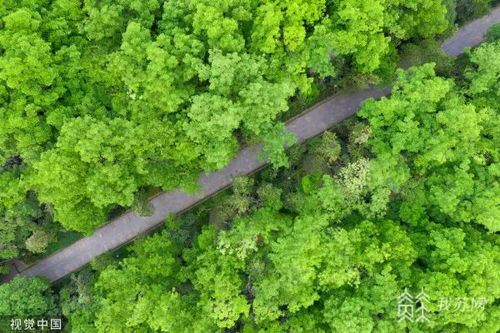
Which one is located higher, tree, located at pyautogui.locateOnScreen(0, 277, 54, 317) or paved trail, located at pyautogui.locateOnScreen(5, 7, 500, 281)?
paved trail, located at pyautogui.locateOnScreen(5, 7, 500, 281)

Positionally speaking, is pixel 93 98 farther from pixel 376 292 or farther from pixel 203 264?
pixel 376 292

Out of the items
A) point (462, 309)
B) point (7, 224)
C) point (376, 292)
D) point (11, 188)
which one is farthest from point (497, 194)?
point (7, 224)

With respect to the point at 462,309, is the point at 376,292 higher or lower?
higher

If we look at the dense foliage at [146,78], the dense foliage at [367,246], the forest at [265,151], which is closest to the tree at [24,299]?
the dense foliage at [367,246]

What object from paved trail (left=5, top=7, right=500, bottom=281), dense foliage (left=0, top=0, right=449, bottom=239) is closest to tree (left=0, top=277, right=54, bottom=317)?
paved trail (left=5, top=7, right=500, bottom=281)

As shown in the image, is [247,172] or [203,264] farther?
[247,172]

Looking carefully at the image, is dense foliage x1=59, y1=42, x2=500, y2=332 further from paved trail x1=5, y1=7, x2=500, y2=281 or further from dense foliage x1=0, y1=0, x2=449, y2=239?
paved trail x1=5, y1=7, x2=500, y2=281
